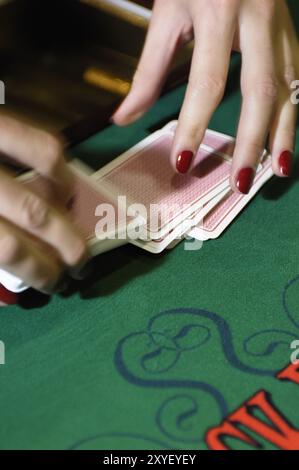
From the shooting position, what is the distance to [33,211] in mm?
1060

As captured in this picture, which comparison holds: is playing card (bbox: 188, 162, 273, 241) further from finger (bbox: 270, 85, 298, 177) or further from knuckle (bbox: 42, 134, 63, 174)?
knuckle (bbox: 42, 134, 63, 174)

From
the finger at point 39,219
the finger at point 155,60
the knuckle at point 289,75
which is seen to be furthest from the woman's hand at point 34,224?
the knuckle at point 289,75

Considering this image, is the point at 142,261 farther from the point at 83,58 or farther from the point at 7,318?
the point at 83,58

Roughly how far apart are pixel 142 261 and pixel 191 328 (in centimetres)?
18

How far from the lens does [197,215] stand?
4.19ft

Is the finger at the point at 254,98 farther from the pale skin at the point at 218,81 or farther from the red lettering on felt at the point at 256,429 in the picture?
the red lettering on felt at the point at 256,429

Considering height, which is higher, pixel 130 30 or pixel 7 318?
pixel 130 30

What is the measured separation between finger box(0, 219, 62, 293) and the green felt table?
0.22 ft

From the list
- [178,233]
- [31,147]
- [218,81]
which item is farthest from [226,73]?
[31,147]

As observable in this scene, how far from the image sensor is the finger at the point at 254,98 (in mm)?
1295

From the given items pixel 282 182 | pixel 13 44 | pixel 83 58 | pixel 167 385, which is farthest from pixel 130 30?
pixel 167 385

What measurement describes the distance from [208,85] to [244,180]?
21 centimetres

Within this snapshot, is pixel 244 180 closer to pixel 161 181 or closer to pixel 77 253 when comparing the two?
pixel 161 181

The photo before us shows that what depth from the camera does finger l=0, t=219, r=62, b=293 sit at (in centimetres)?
104
